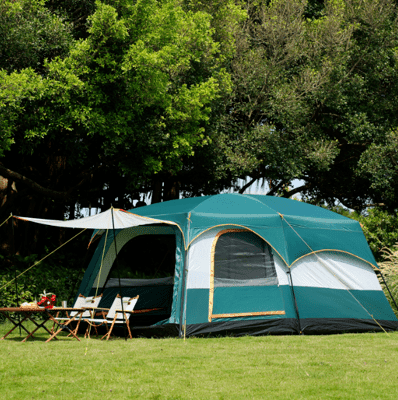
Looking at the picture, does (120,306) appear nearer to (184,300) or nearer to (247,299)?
(184,300)

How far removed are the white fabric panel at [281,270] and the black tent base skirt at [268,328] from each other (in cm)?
63

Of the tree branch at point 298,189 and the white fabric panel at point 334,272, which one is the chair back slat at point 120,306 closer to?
the white fabric panel at point 334,272

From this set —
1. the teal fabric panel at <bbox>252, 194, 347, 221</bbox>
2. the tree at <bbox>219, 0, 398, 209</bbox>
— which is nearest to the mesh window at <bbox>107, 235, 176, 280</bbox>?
the tree at <bbox>219, 0, 398, 209</bbox>

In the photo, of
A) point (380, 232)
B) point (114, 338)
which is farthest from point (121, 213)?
point (380, 232)

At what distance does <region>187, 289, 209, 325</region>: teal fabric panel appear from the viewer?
26.5 feet

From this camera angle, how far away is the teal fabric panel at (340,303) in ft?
28.2

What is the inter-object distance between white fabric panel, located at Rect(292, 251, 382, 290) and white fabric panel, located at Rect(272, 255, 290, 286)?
0.46 feet

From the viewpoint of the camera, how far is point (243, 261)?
8695 mm

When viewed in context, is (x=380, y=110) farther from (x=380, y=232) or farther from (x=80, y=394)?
(x=80, y=394)

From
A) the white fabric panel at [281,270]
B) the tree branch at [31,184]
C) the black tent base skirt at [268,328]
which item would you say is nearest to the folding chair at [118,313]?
the black tent base skirt at [268,328]

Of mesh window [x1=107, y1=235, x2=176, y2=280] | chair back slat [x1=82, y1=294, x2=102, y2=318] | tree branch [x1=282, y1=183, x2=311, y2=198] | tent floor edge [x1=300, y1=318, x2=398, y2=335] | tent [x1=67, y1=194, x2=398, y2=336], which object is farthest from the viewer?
tree branch [x1=282, y1=183, x2=311, y2=198]

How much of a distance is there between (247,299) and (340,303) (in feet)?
5.61

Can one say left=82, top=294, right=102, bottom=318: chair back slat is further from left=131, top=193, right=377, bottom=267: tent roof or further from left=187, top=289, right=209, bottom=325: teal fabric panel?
left=131, top=193, right=377, bottom=267: tent roof

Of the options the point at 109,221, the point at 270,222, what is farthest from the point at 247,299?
the point at 109,221
